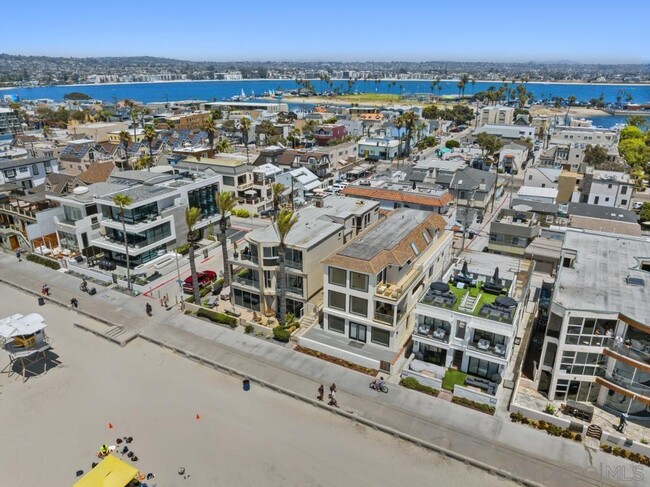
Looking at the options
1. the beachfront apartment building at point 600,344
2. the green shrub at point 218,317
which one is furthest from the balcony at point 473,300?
the green shrub at point 218,317

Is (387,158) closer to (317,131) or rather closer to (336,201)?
(317,131)

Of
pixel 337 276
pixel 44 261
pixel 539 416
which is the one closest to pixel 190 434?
pixel 337 276

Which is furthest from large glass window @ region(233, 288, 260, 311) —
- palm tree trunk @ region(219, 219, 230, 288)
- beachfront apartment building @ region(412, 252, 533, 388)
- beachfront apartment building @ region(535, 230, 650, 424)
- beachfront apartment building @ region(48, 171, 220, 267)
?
beachfront apartment building @ region(535, 230, 650, 424)

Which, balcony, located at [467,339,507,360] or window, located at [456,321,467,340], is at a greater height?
window, located at [456,321,467,340]

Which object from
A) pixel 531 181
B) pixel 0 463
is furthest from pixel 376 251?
pixel 531 181

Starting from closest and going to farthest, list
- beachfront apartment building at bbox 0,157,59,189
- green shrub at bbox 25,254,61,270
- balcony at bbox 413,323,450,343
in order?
1. balcony at bbox 413,323,450,343
2. green shrub at bbox 25,254,61,270
3. beachfront apartment building at bbox 0,157,59,189

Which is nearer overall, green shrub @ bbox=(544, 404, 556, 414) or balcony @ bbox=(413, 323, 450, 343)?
green shrub @ bbox=(544, 404, 556, 414)

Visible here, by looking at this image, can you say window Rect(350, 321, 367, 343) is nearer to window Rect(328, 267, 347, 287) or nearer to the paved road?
window Rect(328, 267, 347, 287)
